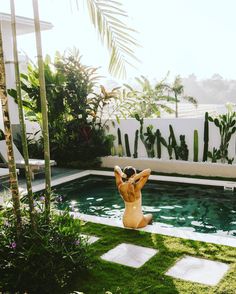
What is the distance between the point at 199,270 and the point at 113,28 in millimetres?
2854

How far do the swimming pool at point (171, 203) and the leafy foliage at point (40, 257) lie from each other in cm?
176

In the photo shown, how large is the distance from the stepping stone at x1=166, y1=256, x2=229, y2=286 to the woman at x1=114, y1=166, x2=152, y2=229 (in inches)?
49.3

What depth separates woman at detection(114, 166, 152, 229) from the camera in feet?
18.0

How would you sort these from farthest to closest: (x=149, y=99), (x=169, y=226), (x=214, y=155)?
(x=149, y=99) → (x=214, y=155) → (x=169, y=226)

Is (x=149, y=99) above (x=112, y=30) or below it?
below

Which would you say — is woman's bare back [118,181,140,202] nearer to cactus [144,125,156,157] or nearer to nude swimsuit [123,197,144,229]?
nude swimsuit [123,197,144,229]

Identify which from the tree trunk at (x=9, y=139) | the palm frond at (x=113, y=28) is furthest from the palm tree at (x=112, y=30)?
the tree trunk at (x=9, y=139)

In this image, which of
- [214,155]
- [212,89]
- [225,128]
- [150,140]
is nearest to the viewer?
[225,128]

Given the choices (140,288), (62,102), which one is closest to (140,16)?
(140,288)

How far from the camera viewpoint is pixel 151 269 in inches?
172

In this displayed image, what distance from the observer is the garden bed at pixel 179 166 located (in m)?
9.52

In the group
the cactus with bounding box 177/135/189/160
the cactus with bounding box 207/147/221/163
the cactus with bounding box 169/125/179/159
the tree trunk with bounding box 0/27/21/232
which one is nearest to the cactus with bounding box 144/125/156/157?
the cactus with bounding box 169/125/179/159

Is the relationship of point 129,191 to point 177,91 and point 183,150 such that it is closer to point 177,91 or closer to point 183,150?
point 183,150

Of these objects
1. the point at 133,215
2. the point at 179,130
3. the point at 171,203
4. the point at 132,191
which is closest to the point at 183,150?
the point at 179,130
